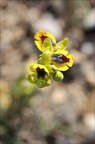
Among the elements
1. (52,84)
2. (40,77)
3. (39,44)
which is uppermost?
(52,84)

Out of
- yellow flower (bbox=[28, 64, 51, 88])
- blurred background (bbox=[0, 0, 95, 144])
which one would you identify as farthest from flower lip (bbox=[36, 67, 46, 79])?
blurred background (bbox=[0, 0, 95, 144])

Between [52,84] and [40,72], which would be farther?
[52,84]

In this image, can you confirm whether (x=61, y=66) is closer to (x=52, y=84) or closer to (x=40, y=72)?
(x=40, y=72)

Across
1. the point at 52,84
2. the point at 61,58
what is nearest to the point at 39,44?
the point at 61,58

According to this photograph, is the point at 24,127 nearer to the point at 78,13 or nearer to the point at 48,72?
the point at 78,13

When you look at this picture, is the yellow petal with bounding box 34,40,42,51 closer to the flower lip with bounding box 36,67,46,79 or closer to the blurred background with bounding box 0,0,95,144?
the flower lip with bounding box 36,67,46,79

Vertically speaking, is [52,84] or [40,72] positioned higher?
[52,84]

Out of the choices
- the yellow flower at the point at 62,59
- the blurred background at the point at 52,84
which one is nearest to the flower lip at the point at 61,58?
the yellow flower at the point at 62,59
